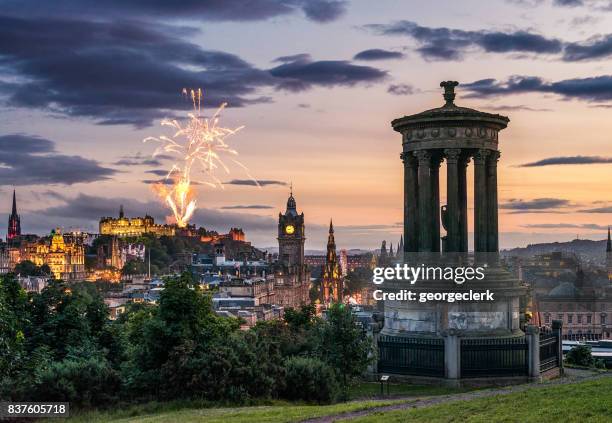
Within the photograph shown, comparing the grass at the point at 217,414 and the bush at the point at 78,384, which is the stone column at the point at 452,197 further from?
the bush at the point at 78,384

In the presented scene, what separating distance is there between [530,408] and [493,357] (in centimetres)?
1183

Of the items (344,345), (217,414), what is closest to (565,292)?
(344,345)

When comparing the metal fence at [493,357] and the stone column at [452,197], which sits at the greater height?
the stone column at [452,197]

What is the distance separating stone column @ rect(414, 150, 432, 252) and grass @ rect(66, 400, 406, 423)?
12236 millimetres

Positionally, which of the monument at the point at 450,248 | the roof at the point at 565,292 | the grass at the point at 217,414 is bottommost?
the roof at the point at 565,292

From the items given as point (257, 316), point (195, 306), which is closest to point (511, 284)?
point (195, 306)

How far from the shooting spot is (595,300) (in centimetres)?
Result: 16750

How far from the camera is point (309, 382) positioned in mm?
32312

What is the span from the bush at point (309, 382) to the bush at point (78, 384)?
6.01 m

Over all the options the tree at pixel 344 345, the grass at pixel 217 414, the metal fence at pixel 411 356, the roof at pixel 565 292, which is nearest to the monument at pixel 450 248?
the metal fence at pixel 411 356

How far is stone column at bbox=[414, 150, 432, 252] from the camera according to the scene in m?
40.6

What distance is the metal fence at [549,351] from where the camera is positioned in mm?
37938

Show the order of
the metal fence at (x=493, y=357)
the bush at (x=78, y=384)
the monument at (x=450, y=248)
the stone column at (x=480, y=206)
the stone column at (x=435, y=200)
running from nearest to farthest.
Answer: the bush at (x=78, y=384) → the metal fence at (x=493, y=357) → the monument at (x=450, y=248) → the stone column at (x=480, y=206) → the stone column at (x=435, y=200)

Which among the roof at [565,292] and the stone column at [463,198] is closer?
the stone column at [463,198]
